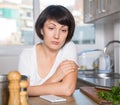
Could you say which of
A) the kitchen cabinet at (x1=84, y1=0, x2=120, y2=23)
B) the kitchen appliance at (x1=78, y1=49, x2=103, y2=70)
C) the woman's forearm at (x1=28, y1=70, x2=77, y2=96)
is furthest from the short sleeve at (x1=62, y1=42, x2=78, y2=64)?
the kitchen appliance at (x1=78, y1=49, x2=103, y2=70)

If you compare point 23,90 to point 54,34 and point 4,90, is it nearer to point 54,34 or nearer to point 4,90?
point 4,90

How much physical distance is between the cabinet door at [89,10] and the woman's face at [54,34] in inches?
62.9

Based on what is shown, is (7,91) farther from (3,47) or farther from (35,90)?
(3,47)

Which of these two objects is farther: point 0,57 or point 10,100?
point 0,57

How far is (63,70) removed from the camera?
157 cm

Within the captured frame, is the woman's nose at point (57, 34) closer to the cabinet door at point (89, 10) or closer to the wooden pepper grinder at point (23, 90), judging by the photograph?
the wooden pepper grinder at point (23, 90)

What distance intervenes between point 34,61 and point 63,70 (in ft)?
0.78

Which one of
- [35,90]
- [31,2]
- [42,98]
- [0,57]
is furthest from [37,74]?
[31,2]

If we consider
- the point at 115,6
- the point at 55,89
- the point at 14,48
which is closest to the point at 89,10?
the point at 115,6

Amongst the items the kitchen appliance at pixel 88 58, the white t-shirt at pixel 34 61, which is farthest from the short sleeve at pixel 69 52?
the kitchen appliance at pixel 88 58

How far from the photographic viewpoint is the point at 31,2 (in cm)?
364

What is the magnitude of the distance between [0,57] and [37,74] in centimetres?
193

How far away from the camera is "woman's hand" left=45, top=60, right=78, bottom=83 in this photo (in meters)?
1.56

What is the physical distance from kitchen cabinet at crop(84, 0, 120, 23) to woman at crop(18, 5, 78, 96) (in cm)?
80
